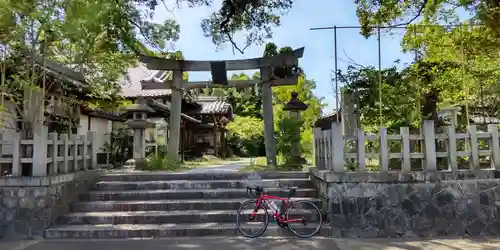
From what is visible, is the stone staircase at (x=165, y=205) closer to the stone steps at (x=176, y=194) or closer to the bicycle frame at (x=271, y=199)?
the stone steps at (x=176, y=194)

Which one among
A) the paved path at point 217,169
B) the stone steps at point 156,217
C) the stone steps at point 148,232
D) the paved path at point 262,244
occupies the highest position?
the paved path at point 217,169

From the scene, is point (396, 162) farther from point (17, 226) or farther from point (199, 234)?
point (17, 226)

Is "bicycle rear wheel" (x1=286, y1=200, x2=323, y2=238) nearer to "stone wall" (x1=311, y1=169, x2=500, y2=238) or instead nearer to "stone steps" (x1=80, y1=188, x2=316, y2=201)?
"stone wall" (x1=311, y1=169, x2=500, y2=238)

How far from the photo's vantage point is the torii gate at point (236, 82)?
1073cm

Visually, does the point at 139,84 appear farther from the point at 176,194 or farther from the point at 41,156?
the point at 41,156

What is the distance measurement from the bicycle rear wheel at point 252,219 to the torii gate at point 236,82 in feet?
14.5

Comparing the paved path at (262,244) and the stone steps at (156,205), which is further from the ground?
the stone steps at (156,205)

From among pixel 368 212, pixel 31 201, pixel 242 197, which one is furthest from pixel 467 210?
pixel 31 201

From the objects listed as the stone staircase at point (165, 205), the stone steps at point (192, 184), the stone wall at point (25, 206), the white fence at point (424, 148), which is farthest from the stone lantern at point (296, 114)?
the stone wall at point (25, 206)

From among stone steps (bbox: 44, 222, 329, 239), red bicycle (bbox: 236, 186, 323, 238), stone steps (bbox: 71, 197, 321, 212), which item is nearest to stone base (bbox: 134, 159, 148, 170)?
stone steps (bbox: 71, 197, 321, 212)

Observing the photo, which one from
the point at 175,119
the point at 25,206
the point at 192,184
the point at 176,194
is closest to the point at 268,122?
the point at 175,119

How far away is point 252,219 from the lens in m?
6.10

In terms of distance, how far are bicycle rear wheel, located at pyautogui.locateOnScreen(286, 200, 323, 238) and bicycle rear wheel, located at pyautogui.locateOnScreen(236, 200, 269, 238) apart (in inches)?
18.0

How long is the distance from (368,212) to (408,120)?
3.82 meters
